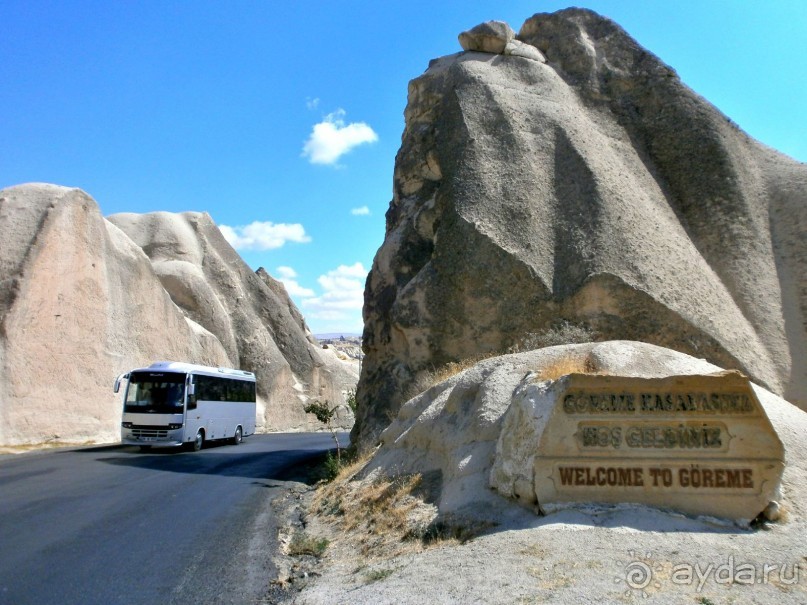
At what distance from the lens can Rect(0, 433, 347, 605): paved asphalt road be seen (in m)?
6.91

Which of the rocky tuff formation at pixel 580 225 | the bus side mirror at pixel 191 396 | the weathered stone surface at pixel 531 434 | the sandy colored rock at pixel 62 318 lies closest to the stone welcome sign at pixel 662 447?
the weathered stone surface at pixel 531 434

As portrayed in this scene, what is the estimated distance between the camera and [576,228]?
18.6 metres

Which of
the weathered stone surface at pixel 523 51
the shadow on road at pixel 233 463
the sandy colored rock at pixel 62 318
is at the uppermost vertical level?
the weathered stone surface at pixel 523 51

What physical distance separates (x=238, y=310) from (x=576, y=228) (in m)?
36.5

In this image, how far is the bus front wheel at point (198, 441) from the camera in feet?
83.7

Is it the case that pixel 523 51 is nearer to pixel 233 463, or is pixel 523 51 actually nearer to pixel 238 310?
pixel 233 463

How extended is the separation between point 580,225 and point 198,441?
15.5m

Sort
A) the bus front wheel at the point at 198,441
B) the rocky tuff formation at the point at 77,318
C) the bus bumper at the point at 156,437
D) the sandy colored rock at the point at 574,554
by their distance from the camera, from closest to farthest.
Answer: the sandy colored rock at the point at 574,554, the bus bumper at the point at 156,437, the bus front wheel at the point at 198,441, the rocky tuff formation at the point at 77,318

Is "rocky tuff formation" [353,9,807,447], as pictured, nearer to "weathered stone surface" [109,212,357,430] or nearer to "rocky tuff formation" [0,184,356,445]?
"rocky tuff formation" [0,184,356,445]

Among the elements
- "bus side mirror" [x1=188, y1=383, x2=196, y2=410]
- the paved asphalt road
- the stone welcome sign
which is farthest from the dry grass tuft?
"bus side mirror" [x1=188, y1=383, x2=196, y2=410]

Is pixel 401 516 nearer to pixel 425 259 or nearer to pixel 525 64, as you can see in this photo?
pixel 425 259

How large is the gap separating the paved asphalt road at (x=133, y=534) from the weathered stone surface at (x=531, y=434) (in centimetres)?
245

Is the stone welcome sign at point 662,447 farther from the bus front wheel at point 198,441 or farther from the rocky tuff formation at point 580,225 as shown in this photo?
the bus front wheel at point 198,441

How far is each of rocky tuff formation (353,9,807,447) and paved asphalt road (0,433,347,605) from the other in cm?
587
